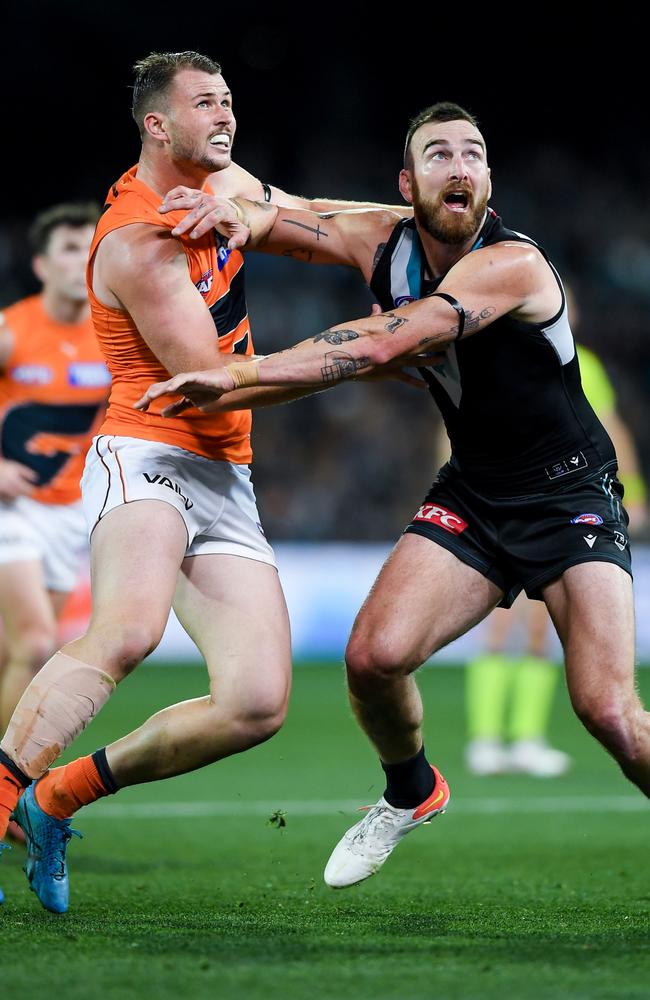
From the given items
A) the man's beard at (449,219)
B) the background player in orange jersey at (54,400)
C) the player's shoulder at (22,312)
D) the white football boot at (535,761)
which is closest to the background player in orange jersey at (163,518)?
the man's beard at (449,219)

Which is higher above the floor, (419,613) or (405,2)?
(405,2)

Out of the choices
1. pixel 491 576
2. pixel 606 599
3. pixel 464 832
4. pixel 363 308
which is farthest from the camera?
pixel 363 308

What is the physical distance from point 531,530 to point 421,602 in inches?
17.6

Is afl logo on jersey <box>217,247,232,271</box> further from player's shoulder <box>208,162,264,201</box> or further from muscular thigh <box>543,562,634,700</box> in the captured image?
muscular thigh <box>543,562,634,700</box>

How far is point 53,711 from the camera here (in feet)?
13.8

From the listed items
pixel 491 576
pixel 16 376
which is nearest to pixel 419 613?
pixel 491 576

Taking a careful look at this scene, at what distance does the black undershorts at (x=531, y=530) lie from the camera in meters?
4.60

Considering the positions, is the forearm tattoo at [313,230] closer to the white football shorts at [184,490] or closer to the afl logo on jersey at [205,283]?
the afl logo on jersey at [205,283]

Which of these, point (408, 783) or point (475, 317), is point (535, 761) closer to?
point (408, 783)

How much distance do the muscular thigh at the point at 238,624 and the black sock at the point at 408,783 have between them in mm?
580

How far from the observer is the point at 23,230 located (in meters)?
19.1

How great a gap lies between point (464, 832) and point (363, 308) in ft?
41.1

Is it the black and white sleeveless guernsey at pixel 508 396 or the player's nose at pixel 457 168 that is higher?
the player's nose at pixel 457 168

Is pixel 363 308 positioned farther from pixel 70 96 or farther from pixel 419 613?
pixel 419 613
